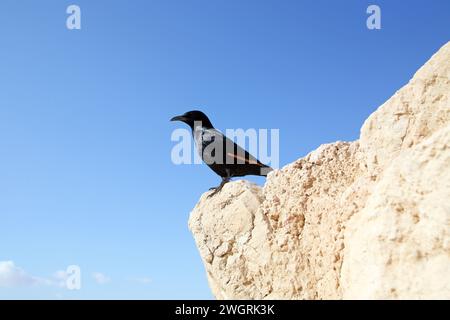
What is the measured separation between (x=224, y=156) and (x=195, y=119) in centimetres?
141

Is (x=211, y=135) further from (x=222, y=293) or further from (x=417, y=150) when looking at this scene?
(x=417, y=150)

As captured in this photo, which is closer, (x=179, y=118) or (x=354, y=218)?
(x=354, y=218)

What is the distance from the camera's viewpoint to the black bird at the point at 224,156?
807 centimetres

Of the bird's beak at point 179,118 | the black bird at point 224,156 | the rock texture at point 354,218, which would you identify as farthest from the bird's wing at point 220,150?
the rock texture at point 354,218

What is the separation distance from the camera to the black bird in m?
8.07

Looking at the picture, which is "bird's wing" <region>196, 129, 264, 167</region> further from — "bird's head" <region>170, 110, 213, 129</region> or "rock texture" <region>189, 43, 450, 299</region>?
"rock texture" <region>189, 43, 450, 299</region>

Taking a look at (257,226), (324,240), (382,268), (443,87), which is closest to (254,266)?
(257,226)

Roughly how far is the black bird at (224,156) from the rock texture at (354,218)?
2199 mm

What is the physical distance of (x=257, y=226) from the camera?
5.07 metres

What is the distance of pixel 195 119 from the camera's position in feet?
30.5

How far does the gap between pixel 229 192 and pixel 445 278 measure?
2.86 metres

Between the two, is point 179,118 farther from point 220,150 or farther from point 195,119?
point 220,150

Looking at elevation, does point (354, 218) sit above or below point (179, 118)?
below

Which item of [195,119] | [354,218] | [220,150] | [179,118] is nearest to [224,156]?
[220,150]
